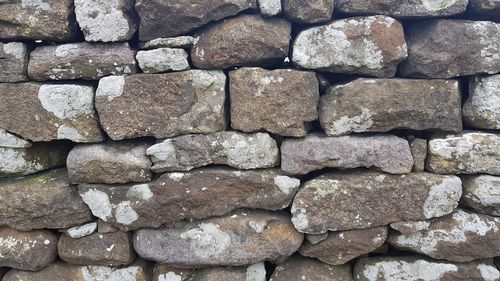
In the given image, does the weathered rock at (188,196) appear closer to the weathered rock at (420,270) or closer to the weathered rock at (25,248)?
the weathered rock at (25,248)

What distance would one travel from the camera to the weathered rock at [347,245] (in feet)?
7.43

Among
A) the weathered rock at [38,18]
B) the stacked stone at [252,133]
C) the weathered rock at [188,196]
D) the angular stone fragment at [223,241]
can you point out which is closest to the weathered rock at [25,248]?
the stacked stone at [252,133]

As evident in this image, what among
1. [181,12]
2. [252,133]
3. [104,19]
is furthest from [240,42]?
[104,19]

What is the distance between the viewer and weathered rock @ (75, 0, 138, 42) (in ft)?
6.68

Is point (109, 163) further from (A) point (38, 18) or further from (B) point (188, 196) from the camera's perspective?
(A) point (38, 18)

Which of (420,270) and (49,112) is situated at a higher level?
(49,112)

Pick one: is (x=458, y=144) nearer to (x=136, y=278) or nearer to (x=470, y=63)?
(x=470, y=63)

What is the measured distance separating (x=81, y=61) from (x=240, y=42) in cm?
99

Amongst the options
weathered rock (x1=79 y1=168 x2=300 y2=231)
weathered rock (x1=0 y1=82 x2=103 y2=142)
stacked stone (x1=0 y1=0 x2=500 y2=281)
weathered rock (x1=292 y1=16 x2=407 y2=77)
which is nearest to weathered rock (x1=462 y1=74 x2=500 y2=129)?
stacked stone (x1=0 y1=0 x2=500 y2=281)

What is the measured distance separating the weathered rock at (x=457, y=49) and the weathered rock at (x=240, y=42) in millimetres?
863

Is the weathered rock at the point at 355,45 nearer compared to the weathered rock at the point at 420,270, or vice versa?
the weathered rock at the point at 355,45

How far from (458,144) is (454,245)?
2.19ft

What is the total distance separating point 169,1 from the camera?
2027mm

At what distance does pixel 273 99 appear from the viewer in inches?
83.8
